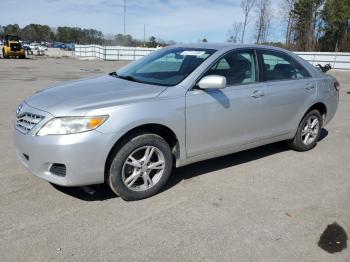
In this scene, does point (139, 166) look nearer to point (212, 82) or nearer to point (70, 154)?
point (70, 154)

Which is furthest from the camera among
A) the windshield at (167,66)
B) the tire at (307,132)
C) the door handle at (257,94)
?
the tire at (307,132)

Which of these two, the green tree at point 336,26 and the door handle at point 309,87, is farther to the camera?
the green tree at point 336,26

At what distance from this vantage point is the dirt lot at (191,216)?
2.97m

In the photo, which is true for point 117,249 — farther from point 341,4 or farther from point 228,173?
point 341,4

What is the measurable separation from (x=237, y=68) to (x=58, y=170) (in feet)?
8.21

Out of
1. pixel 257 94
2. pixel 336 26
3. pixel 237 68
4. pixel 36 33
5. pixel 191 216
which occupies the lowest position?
pixel 191 216

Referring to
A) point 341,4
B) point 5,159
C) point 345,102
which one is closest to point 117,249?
point 5,159

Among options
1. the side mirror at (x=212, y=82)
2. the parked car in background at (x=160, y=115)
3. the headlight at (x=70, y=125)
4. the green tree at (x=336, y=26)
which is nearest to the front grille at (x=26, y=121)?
the parked car in background at (x=160, y=115)

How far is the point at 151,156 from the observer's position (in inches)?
154

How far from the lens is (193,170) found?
4762 millimetres

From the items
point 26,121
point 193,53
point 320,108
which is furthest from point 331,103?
point 26,121

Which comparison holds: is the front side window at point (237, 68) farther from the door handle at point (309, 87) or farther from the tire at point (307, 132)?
the tire at point (307, 132)

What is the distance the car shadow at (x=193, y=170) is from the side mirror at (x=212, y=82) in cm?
122

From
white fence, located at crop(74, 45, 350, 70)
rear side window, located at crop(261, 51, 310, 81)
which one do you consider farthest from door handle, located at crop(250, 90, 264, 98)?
white fence, located at crop(74, 45, 350, 70)
